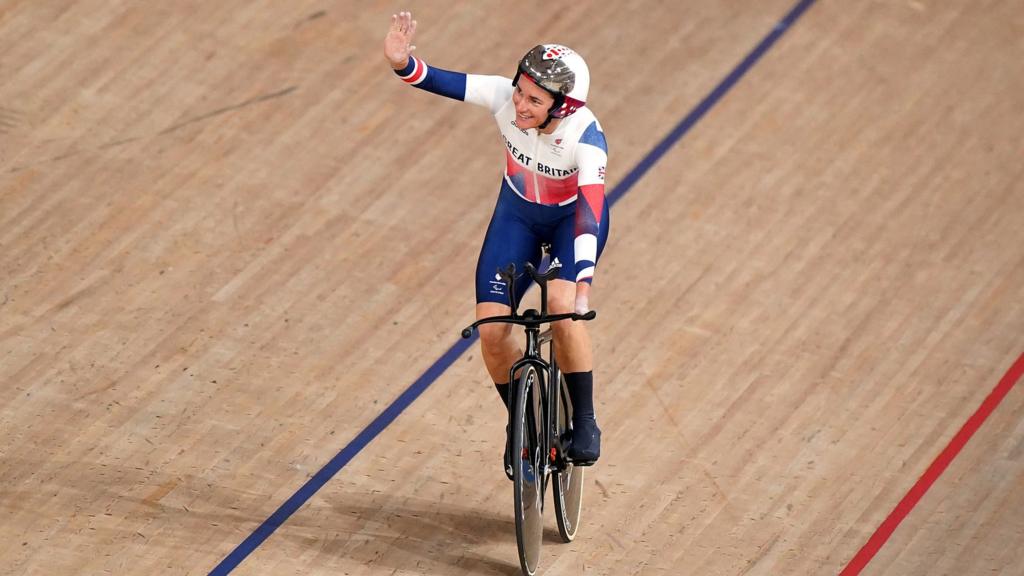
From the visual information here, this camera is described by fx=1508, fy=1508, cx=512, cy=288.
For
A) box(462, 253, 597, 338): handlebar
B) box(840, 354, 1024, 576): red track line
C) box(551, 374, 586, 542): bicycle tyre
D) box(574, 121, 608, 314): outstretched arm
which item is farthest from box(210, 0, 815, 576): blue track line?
box(840, 354, 1024, 576): red track line

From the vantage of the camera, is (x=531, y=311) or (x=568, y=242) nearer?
(x=531, y=311)

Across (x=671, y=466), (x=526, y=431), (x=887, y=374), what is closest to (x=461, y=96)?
(x=526, y=431)

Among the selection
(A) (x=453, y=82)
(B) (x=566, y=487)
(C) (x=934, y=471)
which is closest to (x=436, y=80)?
(A) (x=453, y=82)

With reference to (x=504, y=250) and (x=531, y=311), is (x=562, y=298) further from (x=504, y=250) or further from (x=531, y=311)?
(x=504, y=250)

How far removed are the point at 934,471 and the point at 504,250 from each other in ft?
6.07

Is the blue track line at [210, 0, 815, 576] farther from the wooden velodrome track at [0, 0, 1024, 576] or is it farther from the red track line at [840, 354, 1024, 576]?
the red track line at [840, 354, 1024, 576]

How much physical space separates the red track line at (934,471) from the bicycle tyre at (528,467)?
1086 millimetres

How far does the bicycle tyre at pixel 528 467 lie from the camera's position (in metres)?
4.41

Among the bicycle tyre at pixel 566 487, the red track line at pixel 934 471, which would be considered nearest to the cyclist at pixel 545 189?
the bicycle tyre at pixel 566 487

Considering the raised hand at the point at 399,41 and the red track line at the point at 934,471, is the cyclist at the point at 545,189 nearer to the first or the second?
the raised hand at the point at 399,41

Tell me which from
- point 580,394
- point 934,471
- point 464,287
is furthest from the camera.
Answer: point 464,287

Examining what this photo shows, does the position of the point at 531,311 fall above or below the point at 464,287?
above

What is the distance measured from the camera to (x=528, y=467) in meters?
4.50

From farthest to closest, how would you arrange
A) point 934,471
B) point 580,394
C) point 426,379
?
1. point 426,379
2. point 934,471
3. point 580,394
